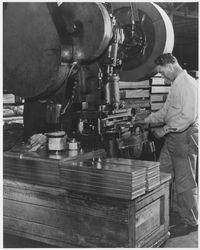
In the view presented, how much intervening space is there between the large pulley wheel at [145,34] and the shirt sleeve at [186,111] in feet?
1.48

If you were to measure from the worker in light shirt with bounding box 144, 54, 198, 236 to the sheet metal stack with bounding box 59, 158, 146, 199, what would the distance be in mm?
1055

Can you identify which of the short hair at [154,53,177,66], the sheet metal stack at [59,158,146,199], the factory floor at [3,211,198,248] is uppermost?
the short hair at [154,53,177,66]

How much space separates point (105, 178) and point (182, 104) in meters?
1.35

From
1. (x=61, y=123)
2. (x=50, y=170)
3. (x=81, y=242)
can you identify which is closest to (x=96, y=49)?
(x=61, y=123)

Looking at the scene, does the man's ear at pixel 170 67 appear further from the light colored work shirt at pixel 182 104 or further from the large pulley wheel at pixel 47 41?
the large pulley wheel at pixel 47 41

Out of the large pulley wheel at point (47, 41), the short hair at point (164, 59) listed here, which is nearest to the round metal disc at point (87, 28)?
the large pulley wheel at point (47, 41)

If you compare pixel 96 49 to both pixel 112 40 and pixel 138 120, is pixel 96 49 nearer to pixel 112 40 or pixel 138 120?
pixel 112 40

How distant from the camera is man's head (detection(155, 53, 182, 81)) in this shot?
338 cm

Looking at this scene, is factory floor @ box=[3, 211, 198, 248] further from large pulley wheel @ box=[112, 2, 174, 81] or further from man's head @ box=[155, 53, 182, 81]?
large pulley wheel @ box=[112, 2, 174, 81]

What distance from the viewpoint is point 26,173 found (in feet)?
8.50

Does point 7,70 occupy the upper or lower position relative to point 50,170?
upper

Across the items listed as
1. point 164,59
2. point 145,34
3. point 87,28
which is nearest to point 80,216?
point 87,28

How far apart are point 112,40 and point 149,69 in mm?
837

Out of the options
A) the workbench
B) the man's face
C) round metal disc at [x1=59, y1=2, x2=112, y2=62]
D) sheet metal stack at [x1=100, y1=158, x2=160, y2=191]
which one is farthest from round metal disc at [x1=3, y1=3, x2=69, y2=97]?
the man's face
